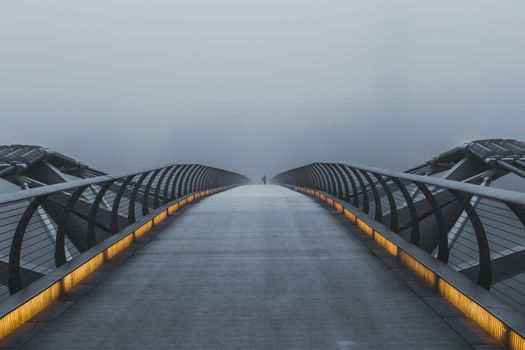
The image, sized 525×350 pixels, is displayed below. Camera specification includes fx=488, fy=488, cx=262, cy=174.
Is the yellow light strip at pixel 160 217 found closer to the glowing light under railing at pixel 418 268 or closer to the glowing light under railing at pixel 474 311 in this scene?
the glowing light under railing at pixel 418 268

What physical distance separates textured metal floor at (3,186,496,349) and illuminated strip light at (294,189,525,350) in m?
0.12

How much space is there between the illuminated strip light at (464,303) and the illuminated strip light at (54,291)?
3736 millimetres

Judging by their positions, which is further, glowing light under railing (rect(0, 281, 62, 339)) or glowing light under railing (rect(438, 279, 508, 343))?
glowing light under railing (rect(0, 281, 62, 339))

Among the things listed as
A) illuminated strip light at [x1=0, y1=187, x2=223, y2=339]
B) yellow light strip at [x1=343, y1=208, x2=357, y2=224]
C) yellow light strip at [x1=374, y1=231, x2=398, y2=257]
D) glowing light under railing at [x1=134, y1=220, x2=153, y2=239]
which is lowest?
yellow light strip at [x1=343, y1=208, x2=357, y2=224]

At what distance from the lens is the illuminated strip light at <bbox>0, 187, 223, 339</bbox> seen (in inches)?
153

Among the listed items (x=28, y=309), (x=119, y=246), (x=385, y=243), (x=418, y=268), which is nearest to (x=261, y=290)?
(x=418, y=268)

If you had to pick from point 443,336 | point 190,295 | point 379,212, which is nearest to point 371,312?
point 443,336

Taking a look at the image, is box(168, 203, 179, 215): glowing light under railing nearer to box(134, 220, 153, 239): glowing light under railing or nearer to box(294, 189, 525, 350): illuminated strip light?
box(134, 220, 153, 239): glowing light under railing

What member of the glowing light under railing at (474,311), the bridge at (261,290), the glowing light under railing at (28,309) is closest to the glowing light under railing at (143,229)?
→ the bridge at (261,290)

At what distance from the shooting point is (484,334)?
12.2 feet

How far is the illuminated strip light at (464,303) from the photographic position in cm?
346

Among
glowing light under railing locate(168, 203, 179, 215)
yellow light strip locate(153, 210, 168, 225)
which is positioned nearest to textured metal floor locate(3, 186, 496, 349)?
yellow light strip locate(153, 210, 168, 225)

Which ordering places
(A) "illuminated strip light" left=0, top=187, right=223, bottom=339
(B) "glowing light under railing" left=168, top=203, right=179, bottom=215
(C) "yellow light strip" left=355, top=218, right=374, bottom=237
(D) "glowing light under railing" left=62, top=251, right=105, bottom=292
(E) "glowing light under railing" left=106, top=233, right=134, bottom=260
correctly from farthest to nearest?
(B) "glowing light under railing" left=168, top=203, right=179, bottom=215 < (C) "yellow light strip" left=355, top=218, right=374, bottom=237 < (E) "glowing light under railing" left=106, top=233, right=134, bottom=260 < (D) "glowing light under railing" left=62, top=251, right=105, bottom=292 < (A) "illuminated strip light" left=0, top=187, right=223, bottom=339

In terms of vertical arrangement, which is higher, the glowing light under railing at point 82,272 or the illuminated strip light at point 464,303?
the glowing light under railing at point 82,272
